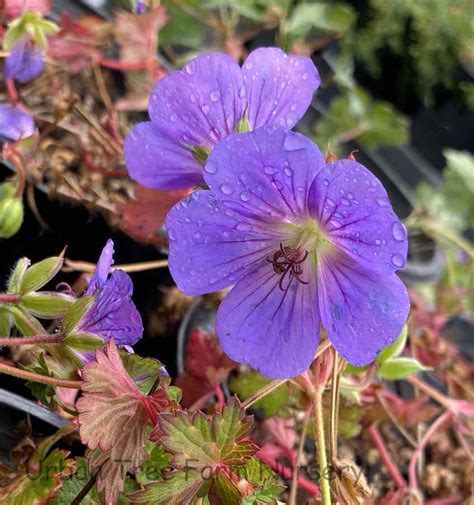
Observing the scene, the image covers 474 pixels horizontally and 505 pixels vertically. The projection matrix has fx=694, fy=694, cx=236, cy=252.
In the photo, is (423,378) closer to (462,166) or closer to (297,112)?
(297,112)

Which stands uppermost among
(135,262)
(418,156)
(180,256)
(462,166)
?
(180,256)

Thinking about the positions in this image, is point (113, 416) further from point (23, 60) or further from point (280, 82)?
point (23, 60)

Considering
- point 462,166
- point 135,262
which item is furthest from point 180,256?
point 462,166

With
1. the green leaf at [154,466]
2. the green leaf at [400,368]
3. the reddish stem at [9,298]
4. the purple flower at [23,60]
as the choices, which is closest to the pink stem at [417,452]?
the green leaf at [400,368]

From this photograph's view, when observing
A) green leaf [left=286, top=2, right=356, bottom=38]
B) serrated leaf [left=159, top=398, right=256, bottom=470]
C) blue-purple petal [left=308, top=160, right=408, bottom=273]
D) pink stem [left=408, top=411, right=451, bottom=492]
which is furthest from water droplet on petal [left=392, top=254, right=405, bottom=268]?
green leaf [left=286, top=2, right=356, bottom=38]

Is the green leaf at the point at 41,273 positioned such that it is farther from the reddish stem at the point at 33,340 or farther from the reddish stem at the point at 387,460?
the reddish stem at the point at 387,460

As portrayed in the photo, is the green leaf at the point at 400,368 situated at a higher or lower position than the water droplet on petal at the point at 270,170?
lower

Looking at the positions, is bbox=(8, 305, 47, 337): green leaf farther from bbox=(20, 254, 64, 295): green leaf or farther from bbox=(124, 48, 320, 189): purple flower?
bbox=(124, 48, 320, 189): purple flower
